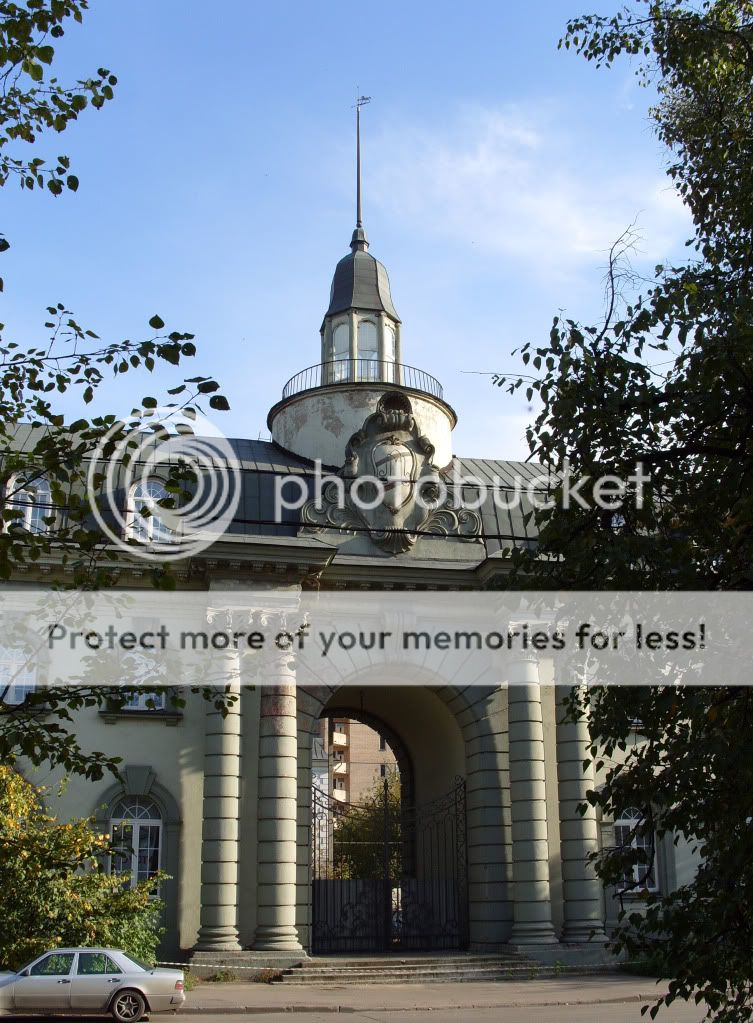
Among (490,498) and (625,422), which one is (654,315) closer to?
(625,422)

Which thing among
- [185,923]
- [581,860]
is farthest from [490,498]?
[185,923]

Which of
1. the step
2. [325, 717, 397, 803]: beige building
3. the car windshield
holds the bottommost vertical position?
the step

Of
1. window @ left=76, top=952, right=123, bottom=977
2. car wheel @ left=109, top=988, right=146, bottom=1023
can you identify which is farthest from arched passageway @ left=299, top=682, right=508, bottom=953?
window @ left=76, top=952, right=123, bottom=977

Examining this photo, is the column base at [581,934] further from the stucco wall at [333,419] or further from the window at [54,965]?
the stucco wall at [333,419]

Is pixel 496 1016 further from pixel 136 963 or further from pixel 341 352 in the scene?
pixel 341 352

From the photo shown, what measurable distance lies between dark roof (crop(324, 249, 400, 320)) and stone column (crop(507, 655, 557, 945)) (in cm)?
1275

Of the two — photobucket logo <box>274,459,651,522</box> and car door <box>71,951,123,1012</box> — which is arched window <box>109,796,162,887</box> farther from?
photobucket logo <box>274,459,651,522</box>

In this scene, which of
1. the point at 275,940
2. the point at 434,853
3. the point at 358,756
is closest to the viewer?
the point at 275,940

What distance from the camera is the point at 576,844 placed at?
25.7 metres

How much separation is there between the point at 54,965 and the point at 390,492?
13.0 meters

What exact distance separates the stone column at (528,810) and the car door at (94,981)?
10.2m

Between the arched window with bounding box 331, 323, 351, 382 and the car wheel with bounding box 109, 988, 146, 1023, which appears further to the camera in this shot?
the arched window with bounding box 331, 323, 351, 382

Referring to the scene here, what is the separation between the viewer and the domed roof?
34.0 metres

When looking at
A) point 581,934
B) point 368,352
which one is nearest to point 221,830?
point 581,934
